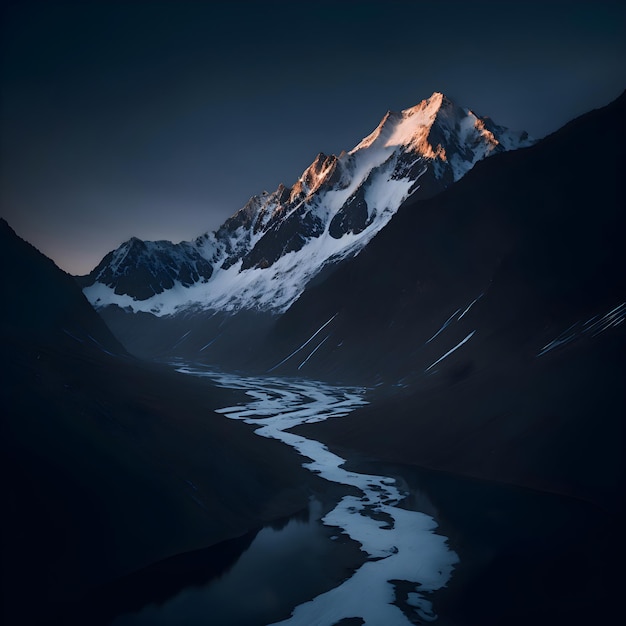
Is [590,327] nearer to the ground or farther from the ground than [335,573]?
nearer to the ground

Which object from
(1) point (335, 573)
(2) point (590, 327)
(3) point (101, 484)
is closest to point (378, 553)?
(1) point (335, 573)

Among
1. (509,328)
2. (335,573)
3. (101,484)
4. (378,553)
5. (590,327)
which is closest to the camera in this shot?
(335,573)

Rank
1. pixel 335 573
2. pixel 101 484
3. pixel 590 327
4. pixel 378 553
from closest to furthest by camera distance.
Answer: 1. pixel 335 573
2. pixel 378 553
3. pixel 101 484
4. pixel 590 327

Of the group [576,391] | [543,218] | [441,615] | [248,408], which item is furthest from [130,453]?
[543,218]

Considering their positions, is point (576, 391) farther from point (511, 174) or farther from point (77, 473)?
point (511, 174)

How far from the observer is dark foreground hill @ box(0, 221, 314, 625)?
3519cm

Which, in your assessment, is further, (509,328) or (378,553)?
(509,328)

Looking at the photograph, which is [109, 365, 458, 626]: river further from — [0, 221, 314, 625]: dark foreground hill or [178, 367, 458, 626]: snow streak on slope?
[0, 221, 314, 625]: dark foreground hill

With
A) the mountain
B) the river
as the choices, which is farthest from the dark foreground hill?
the mountain

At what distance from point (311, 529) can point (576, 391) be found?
36.8 m

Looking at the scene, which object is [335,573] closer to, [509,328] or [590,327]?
[590,327]

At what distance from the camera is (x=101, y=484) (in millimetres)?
43594

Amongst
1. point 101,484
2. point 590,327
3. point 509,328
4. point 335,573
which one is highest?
point 101,484


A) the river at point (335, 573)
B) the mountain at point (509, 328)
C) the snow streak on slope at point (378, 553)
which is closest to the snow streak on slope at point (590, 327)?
the mountain at point (509, 328)
